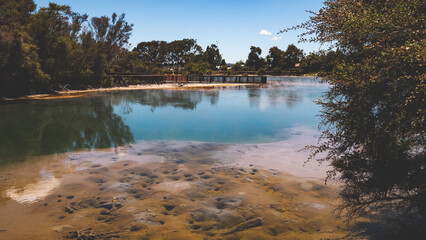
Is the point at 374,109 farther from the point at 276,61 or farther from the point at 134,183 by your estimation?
the point at 276,61

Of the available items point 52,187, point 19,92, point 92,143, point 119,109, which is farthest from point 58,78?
point 52,187

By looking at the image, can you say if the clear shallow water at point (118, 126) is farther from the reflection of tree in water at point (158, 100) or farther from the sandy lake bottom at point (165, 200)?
the sandy lake bottom at point (165, 200)

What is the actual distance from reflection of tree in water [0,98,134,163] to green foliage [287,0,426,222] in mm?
10319

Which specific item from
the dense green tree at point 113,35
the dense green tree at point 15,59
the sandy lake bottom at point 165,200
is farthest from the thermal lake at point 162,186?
the dense green tree at point 113,35

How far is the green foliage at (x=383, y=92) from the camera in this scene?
406 centimetres

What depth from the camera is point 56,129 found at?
16844 mm

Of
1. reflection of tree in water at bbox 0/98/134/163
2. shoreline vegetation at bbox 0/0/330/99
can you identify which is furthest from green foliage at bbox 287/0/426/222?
reflection of tree in water at bbox 0/98/134/163

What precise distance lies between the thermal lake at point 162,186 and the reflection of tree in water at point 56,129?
0.10 meters

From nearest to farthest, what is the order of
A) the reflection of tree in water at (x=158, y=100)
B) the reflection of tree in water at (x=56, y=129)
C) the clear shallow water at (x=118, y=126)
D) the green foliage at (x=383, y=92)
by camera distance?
the green foliage at (x=383, y=92) → the reflection of tree in water at (x=56, y=129) → the clear shallow water at (x=118, y=126) → the reflection of tree in water at (x=158, y=100)

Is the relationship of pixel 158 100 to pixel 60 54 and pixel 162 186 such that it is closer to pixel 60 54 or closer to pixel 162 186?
pixel 60 54

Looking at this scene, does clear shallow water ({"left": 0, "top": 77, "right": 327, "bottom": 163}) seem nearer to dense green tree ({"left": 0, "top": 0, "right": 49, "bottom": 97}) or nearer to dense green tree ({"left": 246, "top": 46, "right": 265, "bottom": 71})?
dense green tree ({"left": 0, "top": 0, "right": 49, "bottom": 97})

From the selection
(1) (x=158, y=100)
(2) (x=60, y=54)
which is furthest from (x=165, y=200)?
(2) (x=60, y=54)

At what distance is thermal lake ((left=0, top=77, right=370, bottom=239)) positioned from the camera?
17.6ft

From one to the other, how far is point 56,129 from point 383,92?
1701 cm
